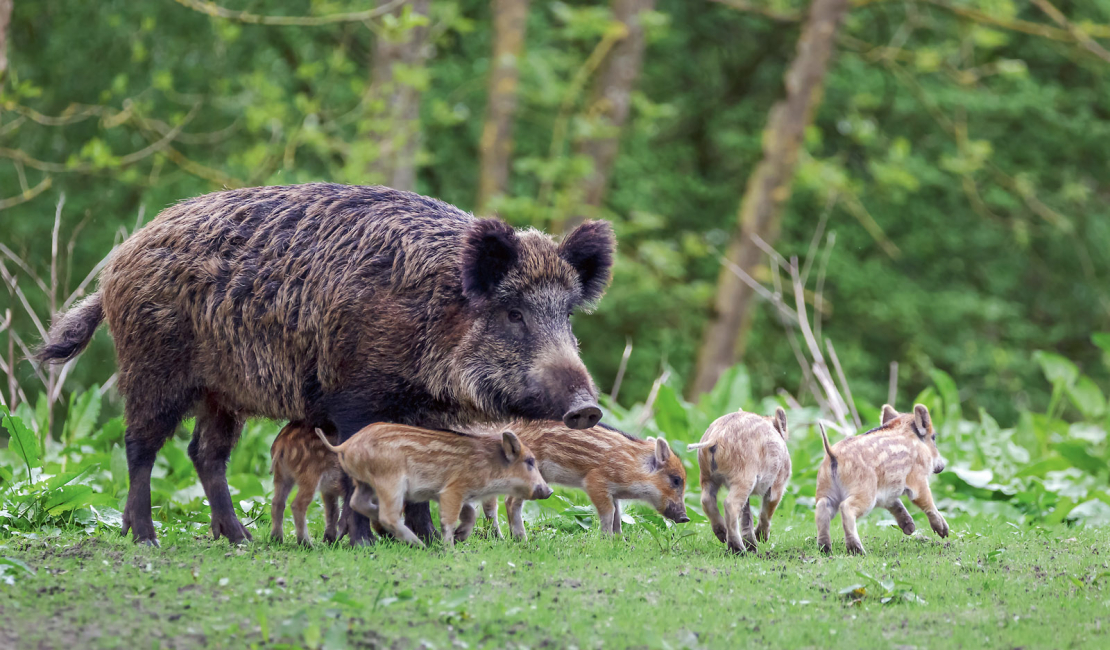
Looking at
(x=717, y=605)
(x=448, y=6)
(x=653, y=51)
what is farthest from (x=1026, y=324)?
(x=717, y=605)

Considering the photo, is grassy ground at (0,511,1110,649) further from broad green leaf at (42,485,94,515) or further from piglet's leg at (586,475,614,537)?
broad green leaf at (42,485,94,515)

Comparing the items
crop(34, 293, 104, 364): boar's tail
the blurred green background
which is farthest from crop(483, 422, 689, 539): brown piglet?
the blurred green background

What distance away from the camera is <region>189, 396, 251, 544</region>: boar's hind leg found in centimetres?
702

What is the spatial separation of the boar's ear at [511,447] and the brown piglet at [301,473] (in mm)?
900

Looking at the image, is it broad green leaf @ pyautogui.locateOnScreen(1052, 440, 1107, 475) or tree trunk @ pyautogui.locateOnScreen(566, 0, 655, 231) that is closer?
broad green leaf @ pyautogui.locateOnScreen(1052, 440, 1107, 475)

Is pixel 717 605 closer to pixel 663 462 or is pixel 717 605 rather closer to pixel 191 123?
pixel 663 462

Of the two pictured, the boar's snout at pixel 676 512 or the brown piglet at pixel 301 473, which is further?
the boar's snout at pixel 676 512

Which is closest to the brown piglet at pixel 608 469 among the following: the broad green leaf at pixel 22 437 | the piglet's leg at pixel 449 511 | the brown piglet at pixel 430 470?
the brown piglet at pixel 430 470

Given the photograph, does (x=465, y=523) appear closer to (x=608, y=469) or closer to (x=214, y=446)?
(x=608, y=469)

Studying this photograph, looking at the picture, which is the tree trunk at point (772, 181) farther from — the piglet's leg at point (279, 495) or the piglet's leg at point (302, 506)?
the piglet's leg at point (302, 506)

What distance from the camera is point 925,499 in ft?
21.5

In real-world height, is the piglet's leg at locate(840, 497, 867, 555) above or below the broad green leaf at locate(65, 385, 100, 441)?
above

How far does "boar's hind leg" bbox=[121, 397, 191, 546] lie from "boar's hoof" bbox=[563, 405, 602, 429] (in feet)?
7.60

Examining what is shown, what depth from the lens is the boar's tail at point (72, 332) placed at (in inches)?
294
